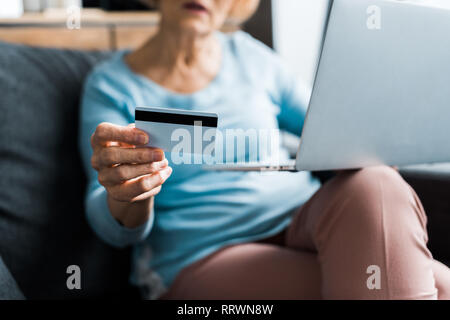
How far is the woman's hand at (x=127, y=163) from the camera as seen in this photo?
0.45 meters

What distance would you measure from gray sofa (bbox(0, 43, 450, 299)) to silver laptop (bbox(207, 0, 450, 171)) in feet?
0.87

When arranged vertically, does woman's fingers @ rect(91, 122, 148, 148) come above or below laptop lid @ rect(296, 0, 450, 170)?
below

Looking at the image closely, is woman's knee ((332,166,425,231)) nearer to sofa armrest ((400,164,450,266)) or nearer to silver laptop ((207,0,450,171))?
silver laptop ((207,0,450,171))

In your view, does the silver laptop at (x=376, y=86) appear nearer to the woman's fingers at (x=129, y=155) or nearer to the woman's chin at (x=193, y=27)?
the woman's fingers at (x=129, y=155)

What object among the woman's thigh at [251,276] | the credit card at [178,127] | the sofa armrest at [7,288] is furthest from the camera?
the woman's thigh at [251,276]

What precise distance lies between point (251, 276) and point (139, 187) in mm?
287

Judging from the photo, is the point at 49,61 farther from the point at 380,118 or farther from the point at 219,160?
the point at 380,118

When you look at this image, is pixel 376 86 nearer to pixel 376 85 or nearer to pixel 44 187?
pixel 376 85

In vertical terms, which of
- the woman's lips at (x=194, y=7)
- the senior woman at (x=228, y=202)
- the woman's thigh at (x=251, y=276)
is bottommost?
the woman's thigh at (x=251, y=276)

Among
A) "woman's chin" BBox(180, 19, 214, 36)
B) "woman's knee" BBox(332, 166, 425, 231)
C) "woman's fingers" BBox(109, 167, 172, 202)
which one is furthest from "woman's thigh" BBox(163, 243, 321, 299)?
"woman's chin" BBox(180, 19, 214, 36)

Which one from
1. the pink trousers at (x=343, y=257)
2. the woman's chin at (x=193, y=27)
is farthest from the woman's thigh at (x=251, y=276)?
the woman's chin at (x=193, y=27)

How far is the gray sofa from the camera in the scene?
72 cm

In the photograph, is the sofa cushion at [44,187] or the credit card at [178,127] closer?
the credit card at [178,127]

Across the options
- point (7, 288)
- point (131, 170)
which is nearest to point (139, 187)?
point (131, 170)
